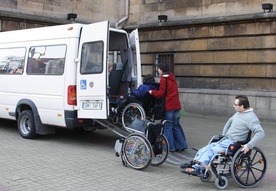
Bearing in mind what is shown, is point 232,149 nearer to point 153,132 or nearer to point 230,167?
point 230,167

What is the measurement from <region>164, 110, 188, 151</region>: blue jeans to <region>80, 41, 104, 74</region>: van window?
165 centimetres

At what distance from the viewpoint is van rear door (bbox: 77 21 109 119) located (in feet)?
26.0

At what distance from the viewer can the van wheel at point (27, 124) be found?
363 inches

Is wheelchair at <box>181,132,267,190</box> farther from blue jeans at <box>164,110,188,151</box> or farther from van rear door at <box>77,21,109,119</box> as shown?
van rear door at <box>77,21,109,119</box>

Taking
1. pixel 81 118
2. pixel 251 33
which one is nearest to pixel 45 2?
pixel 251 33

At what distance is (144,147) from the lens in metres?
6.61

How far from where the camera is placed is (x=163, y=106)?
7898 mm

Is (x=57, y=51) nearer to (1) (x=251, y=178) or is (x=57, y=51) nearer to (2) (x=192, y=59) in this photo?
(1) (x=251, y=178)

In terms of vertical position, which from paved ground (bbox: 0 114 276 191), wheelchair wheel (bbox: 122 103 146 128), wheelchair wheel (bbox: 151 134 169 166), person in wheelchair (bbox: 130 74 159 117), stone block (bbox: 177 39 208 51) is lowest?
paved ground (bbox: 0 114 276 191)

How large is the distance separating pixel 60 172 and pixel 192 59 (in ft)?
31.5

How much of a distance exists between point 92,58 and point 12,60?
2792 millimetres

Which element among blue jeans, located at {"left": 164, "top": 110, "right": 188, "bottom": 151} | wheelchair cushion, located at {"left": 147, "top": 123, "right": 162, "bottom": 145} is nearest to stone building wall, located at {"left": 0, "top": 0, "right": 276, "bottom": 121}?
blue jeans, located at {"left": 164, "top": 110, "right": 188, "bottom": 151}

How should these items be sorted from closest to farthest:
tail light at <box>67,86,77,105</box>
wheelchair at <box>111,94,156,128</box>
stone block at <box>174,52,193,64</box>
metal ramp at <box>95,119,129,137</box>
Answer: metal ramp at <box>95,119,129,137</box>
wheelchair at <box>111,94,156,128</box>
tail light at <box>67,86,77,105</box>
stone block at <box>174,52,193,64</box>

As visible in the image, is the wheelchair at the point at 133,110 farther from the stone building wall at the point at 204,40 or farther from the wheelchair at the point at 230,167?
the stone building wall at the point at 204,40
